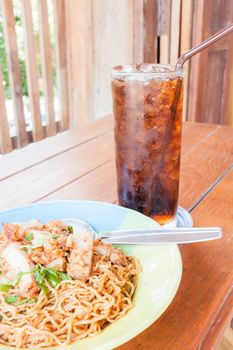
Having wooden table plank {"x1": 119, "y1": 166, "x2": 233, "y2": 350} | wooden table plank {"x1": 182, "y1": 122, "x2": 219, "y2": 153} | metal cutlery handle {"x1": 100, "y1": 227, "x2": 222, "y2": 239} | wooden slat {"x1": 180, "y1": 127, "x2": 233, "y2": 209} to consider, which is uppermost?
metal cutlery handle {"x1": 100, "y1": 227, "x2": 222, "y2": 239}

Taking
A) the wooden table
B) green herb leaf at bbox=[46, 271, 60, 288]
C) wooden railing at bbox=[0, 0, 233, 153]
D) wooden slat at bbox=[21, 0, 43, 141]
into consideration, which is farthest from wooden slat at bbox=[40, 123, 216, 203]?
wooden slat at bbox=[21, 0, 43, 141]

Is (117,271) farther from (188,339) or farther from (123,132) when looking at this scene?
(123,132)

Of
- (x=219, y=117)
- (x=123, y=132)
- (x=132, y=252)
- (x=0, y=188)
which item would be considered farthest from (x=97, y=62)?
(x=132, y=252)

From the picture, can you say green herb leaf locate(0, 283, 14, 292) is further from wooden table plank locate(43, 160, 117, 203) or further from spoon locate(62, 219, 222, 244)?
wooden table plank locate(43, 160, 117, 203)

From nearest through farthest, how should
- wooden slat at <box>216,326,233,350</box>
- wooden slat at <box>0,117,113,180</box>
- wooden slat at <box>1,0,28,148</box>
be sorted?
1. wooden slat at <box>216,326,233,350</box>
2. wooden slat at <box>0,117,113,180</box>
3. wooden slat at <box>1,0,28,148</box>

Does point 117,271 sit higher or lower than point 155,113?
lower

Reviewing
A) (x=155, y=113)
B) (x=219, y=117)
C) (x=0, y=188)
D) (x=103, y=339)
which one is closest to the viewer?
(x=103, y=339)

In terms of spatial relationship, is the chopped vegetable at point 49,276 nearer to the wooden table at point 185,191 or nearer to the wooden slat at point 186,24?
the wooden table at point 185,191

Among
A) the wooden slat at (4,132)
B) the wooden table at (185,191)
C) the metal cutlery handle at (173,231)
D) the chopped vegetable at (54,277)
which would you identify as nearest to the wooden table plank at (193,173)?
the wooden table at (185,191)
